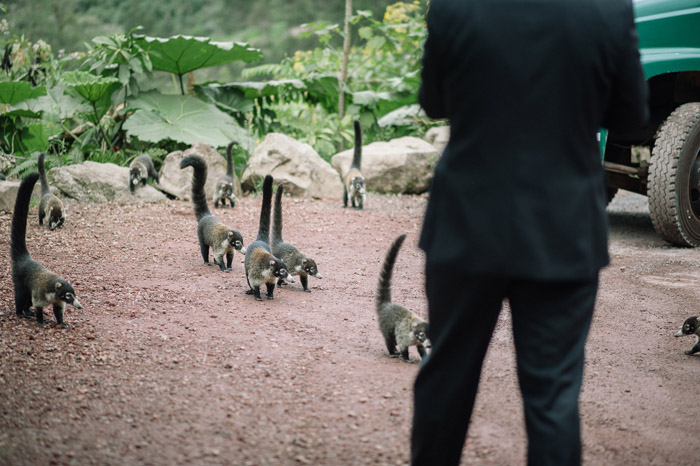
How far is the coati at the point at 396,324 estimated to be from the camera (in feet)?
12.6

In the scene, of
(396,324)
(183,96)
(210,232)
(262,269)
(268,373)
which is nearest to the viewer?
(268,373)

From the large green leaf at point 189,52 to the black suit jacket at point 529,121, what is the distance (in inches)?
384

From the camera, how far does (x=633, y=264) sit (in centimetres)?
660

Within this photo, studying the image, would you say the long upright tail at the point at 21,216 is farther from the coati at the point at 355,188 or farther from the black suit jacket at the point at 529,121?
the coati at the point at 355,188

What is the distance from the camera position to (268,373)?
3547 mm

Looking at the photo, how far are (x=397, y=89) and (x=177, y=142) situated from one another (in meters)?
4.83

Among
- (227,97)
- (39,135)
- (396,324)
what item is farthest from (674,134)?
(39,135)

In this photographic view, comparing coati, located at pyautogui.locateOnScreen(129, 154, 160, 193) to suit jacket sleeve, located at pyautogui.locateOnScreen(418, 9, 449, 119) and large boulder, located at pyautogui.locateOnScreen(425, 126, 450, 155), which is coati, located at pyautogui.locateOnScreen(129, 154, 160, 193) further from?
suit jacket sleeve, located at pyautogui.locateOnScreen(418, 9, 449, 119)

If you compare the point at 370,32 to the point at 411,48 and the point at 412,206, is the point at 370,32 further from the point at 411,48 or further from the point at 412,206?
the point at 412,206

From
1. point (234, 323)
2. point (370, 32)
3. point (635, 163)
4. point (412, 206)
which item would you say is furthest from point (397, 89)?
point (234, 323)

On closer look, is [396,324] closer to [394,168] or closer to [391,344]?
[391,344]

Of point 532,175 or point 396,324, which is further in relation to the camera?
point 396,324

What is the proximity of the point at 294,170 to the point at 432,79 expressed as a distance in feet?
27.5

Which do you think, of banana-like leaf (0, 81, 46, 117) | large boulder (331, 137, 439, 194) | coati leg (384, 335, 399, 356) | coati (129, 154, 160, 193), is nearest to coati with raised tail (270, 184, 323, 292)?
coati leg (384, 335, 399, 356)
